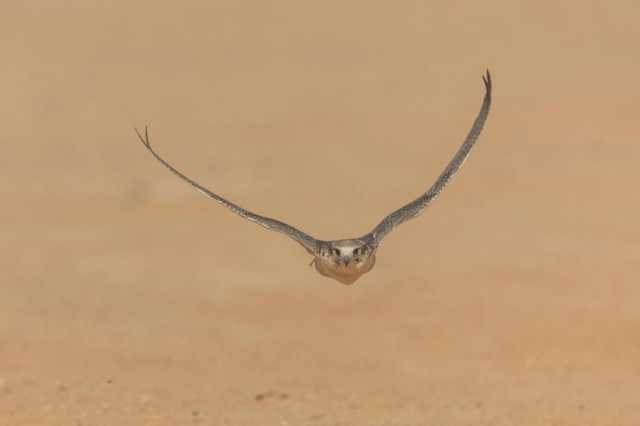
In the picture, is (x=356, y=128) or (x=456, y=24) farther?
(x=456, y=24)

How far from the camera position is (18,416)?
14.9 metres

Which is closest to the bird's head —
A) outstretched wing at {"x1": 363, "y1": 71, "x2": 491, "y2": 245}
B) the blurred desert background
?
outstretched wing at {"x1": 363, "y1": 71, "x2": 491, "y2": 245}

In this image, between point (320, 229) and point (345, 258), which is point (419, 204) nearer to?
point (345, 258)

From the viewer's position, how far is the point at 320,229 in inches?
906

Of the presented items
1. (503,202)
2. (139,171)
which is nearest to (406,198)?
(503,202)

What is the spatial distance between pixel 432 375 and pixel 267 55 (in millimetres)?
25074

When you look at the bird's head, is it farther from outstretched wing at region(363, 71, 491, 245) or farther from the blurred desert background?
the blurred desert background

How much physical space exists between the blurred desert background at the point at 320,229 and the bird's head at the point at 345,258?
4918 mm

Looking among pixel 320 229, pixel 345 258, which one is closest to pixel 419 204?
pixel 345 258

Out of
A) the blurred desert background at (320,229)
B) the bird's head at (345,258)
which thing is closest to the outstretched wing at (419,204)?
the bird's head at (345,258)

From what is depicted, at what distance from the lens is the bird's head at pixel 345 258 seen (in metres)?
10.3

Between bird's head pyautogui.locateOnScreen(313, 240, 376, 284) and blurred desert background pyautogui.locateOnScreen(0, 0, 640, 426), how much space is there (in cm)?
492

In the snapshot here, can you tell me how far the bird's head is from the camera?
10.3m

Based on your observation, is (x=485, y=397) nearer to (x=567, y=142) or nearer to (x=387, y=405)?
(x=387, y=405)
